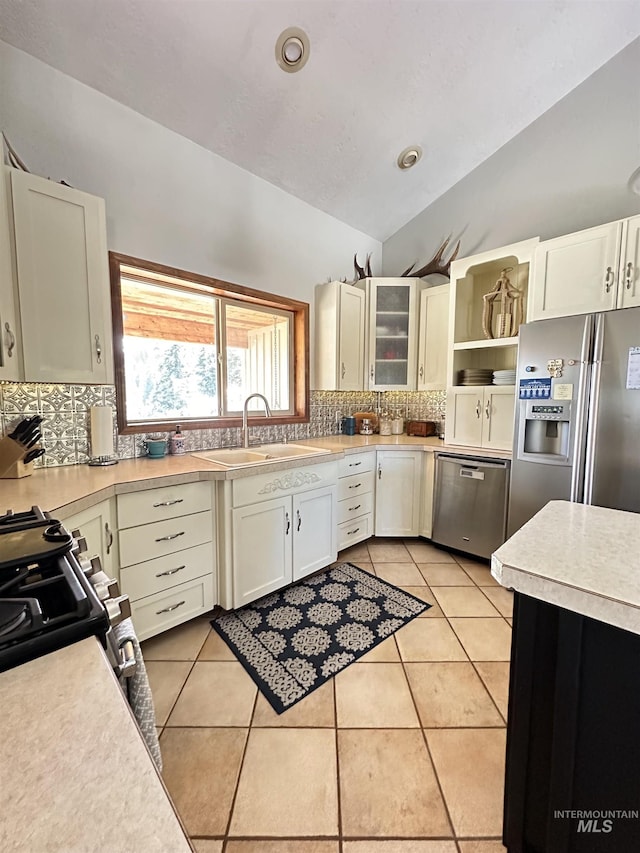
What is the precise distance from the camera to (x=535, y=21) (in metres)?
2.10

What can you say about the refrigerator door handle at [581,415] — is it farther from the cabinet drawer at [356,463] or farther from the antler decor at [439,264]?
the antler decor at [439,264]

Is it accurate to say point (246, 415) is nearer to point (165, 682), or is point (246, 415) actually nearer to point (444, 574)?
point (165, 682)

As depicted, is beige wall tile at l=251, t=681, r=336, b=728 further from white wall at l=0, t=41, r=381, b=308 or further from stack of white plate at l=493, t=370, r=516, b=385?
white wall at l=0, t=41, r=381, b=308

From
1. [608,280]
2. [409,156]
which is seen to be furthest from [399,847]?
[409,156]

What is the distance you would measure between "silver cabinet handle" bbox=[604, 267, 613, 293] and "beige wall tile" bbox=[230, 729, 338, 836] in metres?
2.79

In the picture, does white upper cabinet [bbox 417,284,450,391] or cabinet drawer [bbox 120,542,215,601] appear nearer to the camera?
cabinet drawer [bbox 120,542,215,601]

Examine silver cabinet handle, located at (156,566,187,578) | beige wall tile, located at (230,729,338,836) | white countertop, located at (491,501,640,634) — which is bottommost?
beige wall tile, located at (230,729,338,836)

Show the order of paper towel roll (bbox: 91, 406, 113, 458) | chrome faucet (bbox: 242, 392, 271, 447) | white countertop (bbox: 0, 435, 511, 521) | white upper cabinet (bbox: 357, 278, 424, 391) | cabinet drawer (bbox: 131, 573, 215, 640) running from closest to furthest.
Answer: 1. white countertop (bbox: 0, 435, 511, 521)
2. cabinet drawer (bbox: 131, 573, 215, 640)
3. paper towel roll (bbox: 91, 406, 113, 458)
4. chrome faucet (bbox: 242, 392, 271, 447)
5. white upper cabinet (bbox: 357, 278, 424, 391)

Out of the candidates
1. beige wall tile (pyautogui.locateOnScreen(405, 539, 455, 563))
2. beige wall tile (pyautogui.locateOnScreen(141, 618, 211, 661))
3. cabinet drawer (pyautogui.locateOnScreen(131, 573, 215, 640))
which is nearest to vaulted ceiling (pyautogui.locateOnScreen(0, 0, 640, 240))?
cabinet drawer (pyautogui.locateOnScreen(131, 573, 215, 640))

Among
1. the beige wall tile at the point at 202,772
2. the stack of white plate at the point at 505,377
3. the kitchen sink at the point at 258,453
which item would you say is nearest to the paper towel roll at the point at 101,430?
the kitchen sink at the point at 258,453

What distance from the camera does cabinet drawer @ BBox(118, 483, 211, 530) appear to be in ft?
5.53

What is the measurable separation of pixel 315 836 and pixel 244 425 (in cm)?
209

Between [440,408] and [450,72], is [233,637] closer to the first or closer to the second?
[440,408]

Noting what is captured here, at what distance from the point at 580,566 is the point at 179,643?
6.31 ft
